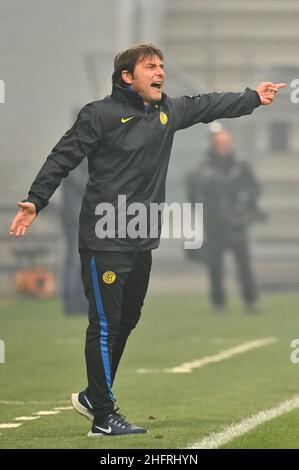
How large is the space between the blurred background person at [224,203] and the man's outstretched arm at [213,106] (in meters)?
11.8

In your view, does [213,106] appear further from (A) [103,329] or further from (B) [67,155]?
(A) [103,329]

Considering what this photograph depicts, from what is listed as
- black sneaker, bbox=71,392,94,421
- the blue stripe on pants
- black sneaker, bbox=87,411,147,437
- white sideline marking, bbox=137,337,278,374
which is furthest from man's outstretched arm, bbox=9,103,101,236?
white sideline marking, bbox=137,337,278,374

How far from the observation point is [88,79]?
25.2 m

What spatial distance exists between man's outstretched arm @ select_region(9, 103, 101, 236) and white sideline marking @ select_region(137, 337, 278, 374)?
4.19 meters

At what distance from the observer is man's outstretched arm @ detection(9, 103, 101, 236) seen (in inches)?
318

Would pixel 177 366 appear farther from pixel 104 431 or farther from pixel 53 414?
pixel 104 431

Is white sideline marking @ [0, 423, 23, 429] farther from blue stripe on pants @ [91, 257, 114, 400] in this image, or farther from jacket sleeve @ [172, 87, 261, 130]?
jacket sleeve @ [172, 87, 261, 130]

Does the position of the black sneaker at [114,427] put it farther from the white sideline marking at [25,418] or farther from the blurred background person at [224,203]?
the blurred background person at [224,203]

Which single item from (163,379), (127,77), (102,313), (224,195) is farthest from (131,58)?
(224,195)

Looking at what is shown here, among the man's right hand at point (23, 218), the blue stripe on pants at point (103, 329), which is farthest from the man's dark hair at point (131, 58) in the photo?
the blue stripe on pants at point (103, 329)

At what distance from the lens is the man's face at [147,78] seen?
828 centimetres

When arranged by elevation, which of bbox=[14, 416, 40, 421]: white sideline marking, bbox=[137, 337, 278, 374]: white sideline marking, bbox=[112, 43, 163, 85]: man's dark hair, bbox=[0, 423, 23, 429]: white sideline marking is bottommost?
bbox=[137, 337, 278, 374]: white sideline marking

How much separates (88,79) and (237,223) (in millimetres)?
5055

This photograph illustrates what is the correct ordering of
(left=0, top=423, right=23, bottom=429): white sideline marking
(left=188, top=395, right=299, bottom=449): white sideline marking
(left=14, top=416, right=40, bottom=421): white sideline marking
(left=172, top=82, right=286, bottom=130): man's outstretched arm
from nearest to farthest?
(left=188, top=395, right=299, bottom=449): white sideline marking, (left=172, top=82, right=286, bottom=130): man's outstretched arm, (left=0, top=423, right=23, bottom=429): white sideline marking, (left=14, top=416, right=40, bottom=421): white sideline marking
